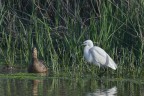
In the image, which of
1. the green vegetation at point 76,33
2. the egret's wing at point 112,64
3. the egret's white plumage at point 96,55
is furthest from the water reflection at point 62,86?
the egret's white plumage at point 96,55

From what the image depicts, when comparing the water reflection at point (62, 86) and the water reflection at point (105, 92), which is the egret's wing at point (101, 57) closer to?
the water reflection at point (62, 86)

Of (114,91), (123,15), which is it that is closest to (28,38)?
(123,15)

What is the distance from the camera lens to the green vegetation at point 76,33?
12.3 metres

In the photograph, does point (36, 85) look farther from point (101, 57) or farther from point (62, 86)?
point (101, 57)

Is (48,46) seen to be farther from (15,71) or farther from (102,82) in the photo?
(102,82)

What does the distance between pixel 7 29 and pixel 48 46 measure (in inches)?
84.4

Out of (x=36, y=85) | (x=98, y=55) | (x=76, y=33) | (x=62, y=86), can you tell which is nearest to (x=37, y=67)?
(x=76, y=33)

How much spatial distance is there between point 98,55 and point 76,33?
61 cm

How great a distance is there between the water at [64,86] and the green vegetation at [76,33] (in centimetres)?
43

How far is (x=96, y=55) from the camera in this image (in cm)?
1354

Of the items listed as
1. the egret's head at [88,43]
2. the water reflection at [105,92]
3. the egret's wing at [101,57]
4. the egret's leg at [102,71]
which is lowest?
the water reflection at [105,92]

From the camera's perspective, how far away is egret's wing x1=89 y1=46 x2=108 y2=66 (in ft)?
42.9

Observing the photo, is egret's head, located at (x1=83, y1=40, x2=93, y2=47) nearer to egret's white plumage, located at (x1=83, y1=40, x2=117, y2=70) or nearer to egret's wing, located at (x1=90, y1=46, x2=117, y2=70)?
egret's white plumage, located at (x1=83, y1=40, x2=117, y2=70)

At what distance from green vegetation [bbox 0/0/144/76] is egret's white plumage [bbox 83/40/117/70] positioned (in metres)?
0.14
